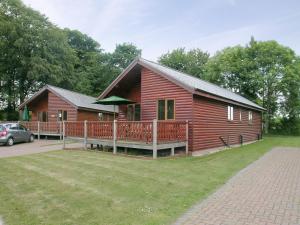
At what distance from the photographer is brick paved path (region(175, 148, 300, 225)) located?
5418 millimetres

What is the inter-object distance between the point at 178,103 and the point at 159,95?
1.39 meters

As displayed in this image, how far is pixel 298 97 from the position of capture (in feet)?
135

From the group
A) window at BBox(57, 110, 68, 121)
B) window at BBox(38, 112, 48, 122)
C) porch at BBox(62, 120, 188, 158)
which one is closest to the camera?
porch at BBox(62, 120, 188, 158)

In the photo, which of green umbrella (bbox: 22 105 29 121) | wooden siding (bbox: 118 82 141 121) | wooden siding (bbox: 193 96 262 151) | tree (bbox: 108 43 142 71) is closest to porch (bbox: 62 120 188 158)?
wooden siding (bbox: 193 96 262 151)

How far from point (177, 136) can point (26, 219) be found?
9940 mm

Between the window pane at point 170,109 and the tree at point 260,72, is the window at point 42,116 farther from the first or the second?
the tree at point 260,72

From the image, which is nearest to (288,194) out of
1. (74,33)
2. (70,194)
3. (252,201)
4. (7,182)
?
(252,201)

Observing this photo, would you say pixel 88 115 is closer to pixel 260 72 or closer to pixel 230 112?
pixel 230 112

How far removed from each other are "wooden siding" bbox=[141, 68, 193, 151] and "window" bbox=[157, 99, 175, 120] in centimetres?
22

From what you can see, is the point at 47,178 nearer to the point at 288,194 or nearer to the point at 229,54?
the point at 288,194

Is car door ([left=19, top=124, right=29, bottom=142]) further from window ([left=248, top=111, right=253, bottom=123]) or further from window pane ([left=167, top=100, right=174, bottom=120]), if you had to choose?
window ([left=248, top=111, right=253, bottom=123])

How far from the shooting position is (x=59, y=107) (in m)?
28.1

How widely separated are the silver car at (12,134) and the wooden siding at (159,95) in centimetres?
985

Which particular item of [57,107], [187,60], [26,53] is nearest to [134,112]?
[57,107]
